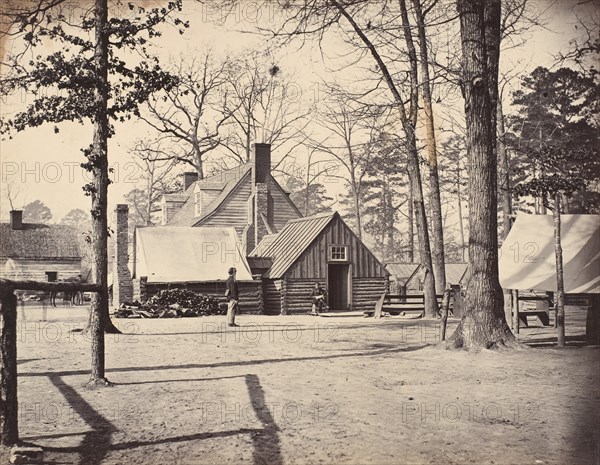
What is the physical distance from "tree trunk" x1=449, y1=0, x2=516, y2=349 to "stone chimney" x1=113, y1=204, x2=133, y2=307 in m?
21.6

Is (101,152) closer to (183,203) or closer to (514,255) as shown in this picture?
(514,255)

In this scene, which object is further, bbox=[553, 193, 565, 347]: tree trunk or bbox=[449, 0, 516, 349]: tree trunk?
bbox=[553, 193, 565, 347]: tree trunk

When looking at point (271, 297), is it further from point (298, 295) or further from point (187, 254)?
point (187, 254)

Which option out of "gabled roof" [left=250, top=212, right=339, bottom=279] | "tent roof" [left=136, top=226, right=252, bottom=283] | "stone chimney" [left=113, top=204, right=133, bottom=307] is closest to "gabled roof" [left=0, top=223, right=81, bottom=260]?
"stone chimney" [left=113, top=204, right=133, bottom=307]

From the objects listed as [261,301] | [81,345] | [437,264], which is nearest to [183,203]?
[261,301]

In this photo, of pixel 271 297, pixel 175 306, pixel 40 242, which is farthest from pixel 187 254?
pixel 40 242

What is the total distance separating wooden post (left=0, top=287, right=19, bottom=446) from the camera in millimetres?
6137

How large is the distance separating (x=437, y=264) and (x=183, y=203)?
26516 millimetres

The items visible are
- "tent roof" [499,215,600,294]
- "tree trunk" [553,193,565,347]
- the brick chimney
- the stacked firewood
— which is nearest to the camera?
"tree trunk" [553,193,565,347]

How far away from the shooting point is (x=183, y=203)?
45188 mm

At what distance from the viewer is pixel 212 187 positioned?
3956cm

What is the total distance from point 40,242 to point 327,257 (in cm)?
2832

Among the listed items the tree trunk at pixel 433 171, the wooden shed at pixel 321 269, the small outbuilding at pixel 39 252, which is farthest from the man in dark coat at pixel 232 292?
the small outbuilding at pixel 39 252

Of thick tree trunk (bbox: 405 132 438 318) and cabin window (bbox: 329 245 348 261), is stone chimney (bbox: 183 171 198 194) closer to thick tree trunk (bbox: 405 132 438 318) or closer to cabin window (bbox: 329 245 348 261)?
cabin window (bbox: 329 245 348 261)
